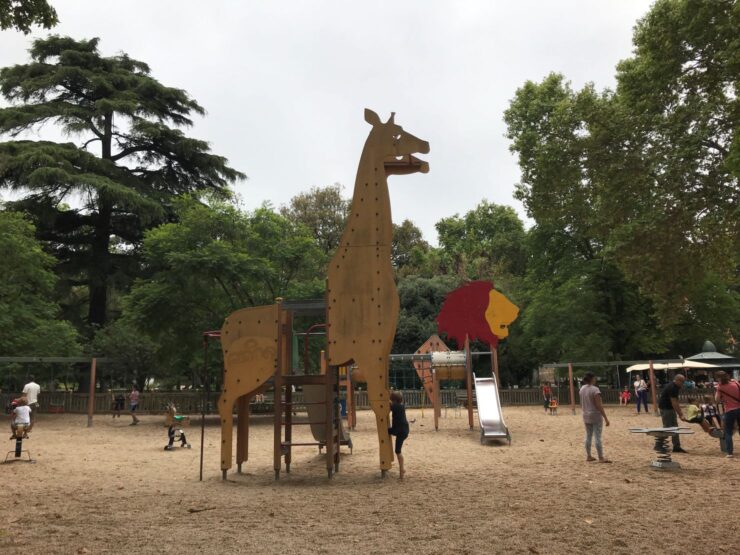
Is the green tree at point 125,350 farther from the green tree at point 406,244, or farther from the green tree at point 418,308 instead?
the green tree at point 406,244

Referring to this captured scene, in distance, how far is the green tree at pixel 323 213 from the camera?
143 ft

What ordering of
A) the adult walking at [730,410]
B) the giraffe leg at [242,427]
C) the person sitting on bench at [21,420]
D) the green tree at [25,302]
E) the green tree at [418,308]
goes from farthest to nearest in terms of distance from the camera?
the green tree at [418,308] < the green tree at [25,302] < the person sitting on bench at [21,420] < the adult walking at [730,410] < the giraffe leg at [242,427]

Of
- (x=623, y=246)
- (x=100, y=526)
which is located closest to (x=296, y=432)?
(x=623, y=246)

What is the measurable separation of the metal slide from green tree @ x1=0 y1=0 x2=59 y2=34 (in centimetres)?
1252

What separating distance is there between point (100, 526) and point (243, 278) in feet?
53.8

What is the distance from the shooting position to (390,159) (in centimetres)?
1016

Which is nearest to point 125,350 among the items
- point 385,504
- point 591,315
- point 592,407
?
point 592,407

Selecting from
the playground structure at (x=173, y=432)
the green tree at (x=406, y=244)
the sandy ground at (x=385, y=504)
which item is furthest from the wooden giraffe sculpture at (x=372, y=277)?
the green tree at (x=406, y=244)

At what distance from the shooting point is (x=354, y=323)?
A: 9.65 metres

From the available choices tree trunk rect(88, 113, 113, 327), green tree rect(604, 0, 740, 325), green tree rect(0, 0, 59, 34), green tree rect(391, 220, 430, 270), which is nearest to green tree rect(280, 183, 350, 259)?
green tree rect(391, 220, 430, 270)

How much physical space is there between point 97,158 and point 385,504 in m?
29.8

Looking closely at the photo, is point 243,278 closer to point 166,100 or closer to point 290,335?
point 290,335

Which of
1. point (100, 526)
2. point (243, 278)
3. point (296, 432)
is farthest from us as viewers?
point (243, 278)

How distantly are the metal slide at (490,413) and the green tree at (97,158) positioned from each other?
821 inches
